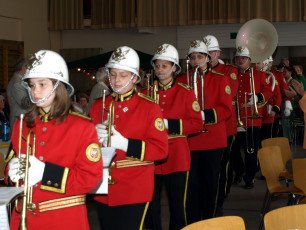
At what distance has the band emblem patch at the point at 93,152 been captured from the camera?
2824 millimetres

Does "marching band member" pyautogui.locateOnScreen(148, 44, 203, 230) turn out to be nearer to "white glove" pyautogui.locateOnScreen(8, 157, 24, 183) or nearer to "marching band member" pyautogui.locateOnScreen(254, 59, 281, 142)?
"white glove" pyautogui.locateOnScreen(8, 157, 24, 183)

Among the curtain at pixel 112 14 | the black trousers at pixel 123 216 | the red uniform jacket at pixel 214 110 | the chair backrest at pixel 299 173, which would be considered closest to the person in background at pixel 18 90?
the red uniform jacket at pixel 214 110

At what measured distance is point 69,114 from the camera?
2.94 m

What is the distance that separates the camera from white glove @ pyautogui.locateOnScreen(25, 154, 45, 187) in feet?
8.77

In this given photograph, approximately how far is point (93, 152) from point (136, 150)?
737mm

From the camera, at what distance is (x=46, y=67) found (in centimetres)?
286

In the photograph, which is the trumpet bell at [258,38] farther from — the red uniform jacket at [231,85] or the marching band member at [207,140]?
the marching band member at [207,140]

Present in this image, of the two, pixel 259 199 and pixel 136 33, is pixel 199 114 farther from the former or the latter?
pixel 136 33

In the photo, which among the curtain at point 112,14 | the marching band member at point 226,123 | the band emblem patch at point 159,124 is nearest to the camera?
the band emblem patch at point 159,124

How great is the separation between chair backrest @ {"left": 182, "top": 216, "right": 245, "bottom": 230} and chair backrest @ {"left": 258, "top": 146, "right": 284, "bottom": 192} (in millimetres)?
2837

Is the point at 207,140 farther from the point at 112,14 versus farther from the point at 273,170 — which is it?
the point at 112,14

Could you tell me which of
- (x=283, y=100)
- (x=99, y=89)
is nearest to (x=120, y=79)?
(x=99, y=89)

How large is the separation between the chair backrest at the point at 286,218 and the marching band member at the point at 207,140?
2.30 m

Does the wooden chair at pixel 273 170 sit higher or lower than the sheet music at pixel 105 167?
lower
